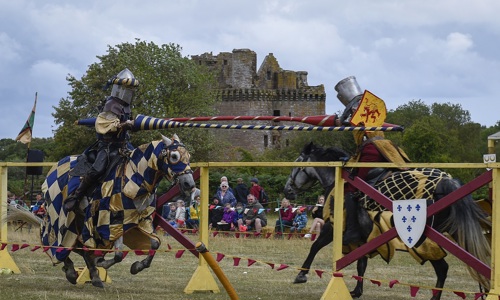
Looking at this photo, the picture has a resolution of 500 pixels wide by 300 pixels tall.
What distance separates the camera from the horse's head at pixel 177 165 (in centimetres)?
1140

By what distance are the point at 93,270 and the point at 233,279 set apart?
1.91m

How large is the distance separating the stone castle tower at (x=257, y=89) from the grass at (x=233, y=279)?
83097mm

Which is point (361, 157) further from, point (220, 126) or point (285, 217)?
point (285, 217)

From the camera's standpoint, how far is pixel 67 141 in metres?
56.3

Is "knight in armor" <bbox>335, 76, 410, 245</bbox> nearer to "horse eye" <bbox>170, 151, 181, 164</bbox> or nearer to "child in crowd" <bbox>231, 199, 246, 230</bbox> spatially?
"horse eye" <bbox>170, 151, 181, 164</bbox>

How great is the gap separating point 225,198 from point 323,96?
3253 inches

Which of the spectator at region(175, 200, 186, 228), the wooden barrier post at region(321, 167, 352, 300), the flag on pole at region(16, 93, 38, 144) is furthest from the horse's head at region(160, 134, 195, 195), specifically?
the spectator at region(175, 200, 186, 228)

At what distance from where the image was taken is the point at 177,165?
11508 mm

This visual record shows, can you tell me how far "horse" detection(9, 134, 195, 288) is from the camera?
462 inches

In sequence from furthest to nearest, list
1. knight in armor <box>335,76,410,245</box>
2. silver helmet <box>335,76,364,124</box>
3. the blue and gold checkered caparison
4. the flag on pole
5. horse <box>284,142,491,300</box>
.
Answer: the flag on pole, silver helmet <box>335,76,364,124</box>, knight in armor <box>335,76,410,245</box>, the blue and gold checkered caparison, horse <box>284,142,491,300</box>

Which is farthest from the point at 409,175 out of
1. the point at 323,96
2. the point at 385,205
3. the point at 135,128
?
the point at 323,96

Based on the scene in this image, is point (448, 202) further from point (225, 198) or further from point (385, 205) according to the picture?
point (225, 198)

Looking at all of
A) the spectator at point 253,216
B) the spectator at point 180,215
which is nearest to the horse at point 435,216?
the spectator at point 253,216

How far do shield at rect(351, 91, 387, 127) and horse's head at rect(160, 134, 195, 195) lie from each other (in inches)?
73.1
